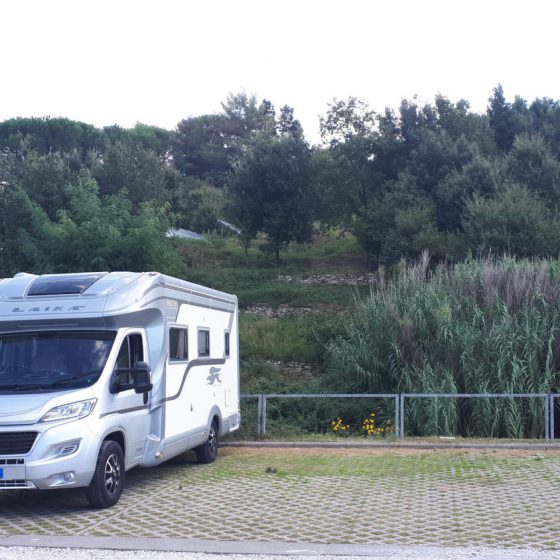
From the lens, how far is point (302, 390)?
70.7ft

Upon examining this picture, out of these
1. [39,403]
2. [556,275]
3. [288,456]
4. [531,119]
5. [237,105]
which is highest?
[237,105]

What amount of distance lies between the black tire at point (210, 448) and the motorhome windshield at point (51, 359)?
11.6 ft

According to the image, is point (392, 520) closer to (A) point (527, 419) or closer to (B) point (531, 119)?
(A) point (527, 419)

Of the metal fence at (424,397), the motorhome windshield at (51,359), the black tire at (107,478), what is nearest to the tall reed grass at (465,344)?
the metal fence at (424,397)

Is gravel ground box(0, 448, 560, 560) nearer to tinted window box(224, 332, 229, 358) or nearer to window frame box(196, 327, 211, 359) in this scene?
window frame box(196, 327, 211, 359)

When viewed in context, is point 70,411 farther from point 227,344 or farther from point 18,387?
point 227,344

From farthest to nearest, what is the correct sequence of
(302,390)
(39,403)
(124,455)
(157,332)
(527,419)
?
1. (302,390)
2. (527,419)
3. (157,332)
4. (124,455)
5. (39,403)

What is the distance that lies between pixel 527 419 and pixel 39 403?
10963mm

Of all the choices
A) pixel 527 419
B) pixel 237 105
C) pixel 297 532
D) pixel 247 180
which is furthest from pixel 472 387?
pixel 237 105

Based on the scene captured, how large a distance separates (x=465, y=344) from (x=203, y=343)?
23.3 feet

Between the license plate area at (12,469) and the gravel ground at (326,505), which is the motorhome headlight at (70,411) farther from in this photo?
the gravel ground at (326,505)

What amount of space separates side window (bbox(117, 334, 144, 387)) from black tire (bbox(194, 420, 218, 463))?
115 inches

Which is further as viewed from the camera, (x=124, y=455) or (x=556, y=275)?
(x=556, y=275)

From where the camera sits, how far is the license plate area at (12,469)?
353 inches
